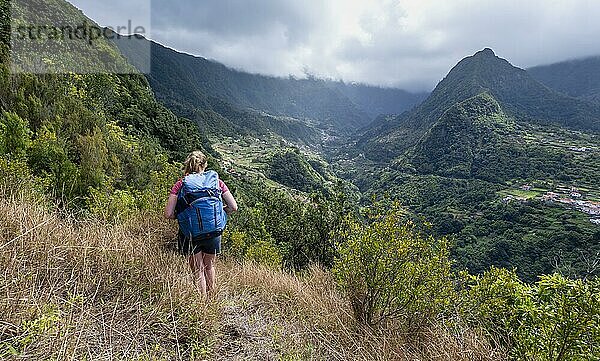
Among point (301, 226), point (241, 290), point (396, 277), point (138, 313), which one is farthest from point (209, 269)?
point (301, 226)

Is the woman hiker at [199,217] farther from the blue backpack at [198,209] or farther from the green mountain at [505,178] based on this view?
the green mountain at [505,178]

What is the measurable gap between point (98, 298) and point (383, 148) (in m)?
195

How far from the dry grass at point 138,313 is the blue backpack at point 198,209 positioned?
43cm

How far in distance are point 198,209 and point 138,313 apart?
1.09 meters

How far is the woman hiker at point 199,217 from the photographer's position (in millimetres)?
3449

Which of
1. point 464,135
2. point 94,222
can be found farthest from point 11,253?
point 464,135

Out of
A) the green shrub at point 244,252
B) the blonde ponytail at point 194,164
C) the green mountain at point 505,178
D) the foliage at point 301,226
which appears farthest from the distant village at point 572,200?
the blonde ponytail at point 194,164

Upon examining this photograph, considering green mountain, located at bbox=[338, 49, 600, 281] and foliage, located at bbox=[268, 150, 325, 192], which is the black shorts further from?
foliage, located at bbox=[268, 150, 325, 192]

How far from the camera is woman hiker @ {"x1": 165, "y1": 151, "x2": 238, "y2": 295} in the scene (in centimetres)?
345

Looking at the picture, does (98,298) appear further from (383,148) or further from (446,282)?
(383,148)

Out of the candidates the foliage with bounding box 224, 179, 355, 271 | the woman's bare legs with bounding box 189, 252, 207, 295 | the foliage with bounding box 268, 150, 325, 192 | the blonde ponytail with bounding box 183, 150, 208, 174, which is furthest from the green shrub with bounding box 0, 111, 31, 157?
the foliage with bounding box 268, 150, 325, 192

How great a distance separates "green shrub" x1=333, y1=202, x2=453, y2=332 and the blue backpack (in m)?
1.64

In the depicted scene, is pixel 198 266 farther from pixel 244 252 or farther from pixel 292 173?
pixel 292 173

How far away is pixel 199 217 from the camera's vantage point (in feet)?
11.3
